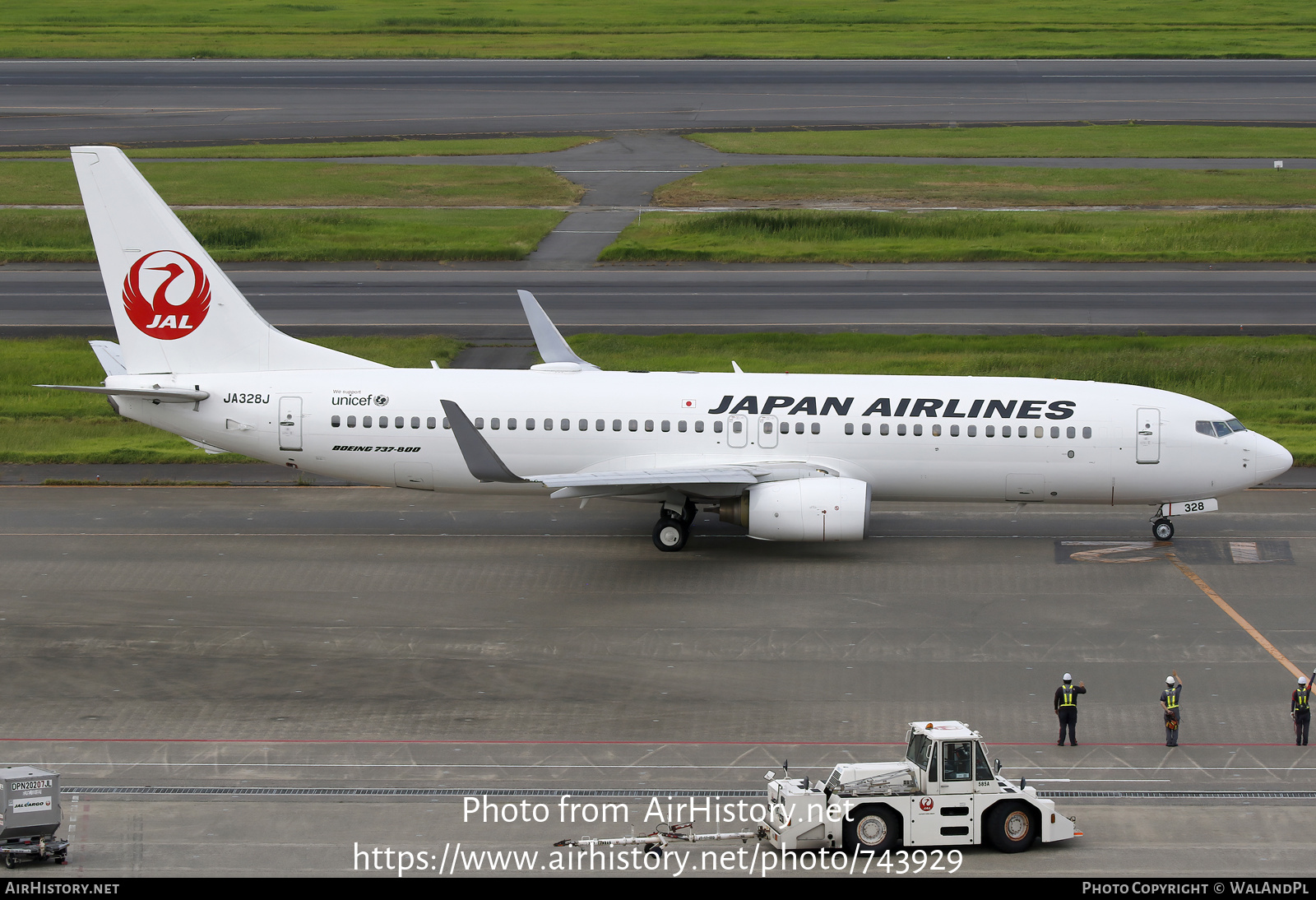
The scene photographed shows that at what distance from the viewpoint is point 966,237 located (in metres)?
75.1

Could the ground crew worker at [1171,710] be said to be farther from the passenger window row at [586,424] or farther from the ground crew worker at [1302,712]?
the passenger window row at [586,424]

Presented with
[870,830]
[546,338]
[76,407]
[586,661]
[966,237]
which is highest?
[966,237]

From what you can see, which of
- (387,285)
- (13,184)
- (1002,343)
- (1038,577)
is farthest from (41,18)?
(1038,577)

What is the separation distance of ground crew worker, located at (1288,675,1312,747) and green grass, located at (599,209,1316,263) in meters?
47.1

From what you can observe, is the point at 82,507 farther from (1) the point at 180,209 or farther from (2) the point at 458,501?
(1) the point at 180,209

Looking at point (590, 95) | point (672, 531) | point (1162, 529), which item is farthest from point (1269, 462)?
point (590, 95)

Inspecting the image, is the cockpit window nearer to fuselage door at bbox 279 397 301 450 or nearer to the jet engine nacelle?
the jet engine nacelle

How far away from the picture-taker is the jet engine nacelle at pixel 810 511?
120 feet

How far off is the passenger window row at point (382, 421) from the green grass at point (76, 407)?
979 centimetres

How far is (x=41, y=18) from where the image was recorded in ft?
460

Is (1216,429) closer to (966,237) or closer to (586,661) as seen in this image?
(586,661)

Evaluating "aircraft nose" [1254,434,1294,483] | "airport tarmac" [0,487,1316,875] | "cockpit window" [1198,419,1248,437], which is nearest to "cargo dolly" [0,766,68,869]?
"airport tarmac" [0,487,1316,875]

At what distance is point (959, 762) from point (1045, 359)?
35868 mm

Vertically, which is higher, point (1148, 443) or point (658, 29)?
point (658, 29)
